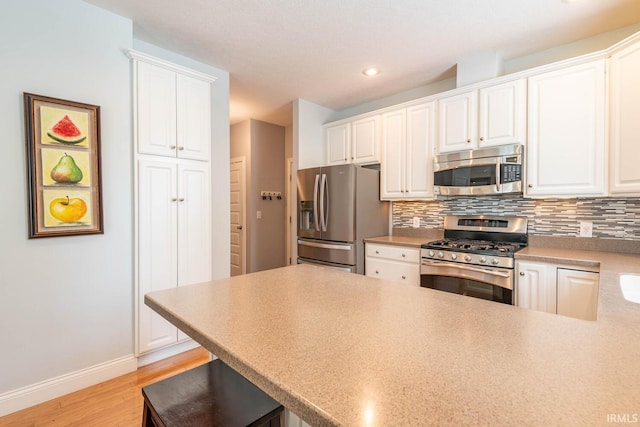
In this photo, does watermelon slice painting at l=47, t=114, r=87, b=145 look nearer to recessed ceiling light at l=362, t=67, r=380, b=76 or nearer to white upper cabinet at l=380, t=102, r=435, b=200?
recessed ceiling light at l=362, t=67, r=380, b=76

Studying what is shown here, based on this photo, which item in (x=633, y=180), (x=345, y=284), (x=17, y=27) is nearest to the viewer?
(x=345, y=284)

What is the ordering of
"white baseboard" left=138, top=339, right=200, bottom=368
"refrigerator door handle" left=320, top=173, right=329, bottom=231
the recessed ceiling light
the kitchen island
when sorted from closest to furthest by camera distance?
the kitchen island, "white baseboard" left=138, top=339, right=200, bottom=368, the recessed ceiling light, "refrigerator door handle" left=320, top=173, right=329, bottom=231

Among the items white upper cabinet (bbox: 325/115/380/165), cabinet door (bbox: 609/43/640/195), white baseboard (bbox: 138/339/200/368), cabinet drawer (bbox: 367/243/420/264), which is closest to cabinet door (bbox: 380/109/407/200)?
white upper cabinet (bbox: 325/115/380/165)

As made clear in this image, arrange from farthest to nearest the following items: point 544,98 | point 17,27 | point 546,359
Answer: point 544,98 < point 17,27 < point 546,359

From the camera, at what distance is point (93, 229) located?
83.0 inches

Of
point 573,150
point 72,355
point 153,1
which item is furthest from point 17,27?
point 573,150

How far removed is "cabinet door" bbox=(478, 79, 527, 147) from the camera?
2527 mm

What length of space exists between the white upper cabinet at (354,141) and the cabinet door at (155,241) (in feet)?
6.71

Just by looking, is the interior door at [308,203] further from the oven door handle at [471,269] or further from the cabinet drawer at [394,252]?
the oven door handle at [471,269]

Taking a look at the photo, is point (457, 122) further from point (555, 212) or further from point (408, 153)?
point (555, 212)

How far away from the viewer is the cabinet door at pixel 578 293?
78.4 inches

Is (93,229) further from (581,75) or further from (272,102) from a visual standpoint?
(581,75)

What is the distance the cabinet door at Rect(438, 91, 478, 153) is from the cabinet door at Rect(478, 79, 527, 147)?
0.23ft

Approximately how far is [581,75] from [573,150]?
0.56 metres
